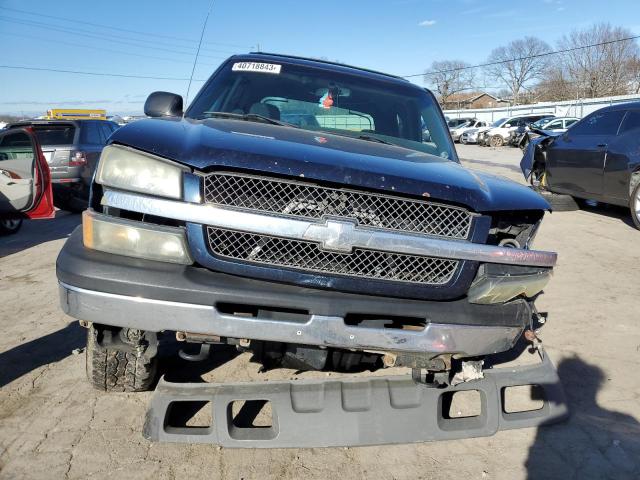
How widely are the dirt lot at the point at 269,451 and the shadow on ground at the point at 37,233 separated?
3075 mm

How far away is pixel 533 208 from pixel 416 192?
2.17 feet

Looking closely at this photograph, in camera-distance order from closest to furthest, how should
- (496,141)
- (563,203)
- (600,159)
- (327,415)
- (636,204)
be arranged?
(327,415) < (636,204) < (600,159) < (563,203) < (496,141)

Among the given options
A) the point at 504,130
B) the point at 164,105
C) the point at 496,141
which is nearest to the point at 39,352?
the point at 164,105

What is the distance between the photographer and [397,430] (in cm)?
257

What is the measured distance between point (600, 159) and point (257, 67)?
20.4 ft

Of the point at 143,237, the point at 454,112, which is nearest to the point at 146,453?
the point at 143,237

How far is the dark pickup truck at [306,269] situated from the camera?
208 cm

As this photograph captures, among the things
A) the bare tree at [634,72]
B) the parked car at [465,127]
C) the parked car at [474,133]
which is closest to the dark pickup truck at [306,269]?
the parked car at [474,133]

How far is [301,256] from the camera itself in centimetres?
217

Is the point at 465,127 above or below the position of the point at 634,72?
below

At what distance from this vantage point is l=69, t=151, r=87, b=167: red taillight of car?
935 centimetres

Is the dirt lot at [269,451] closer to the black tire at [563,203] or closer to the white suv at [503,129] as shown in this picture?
the black tire at [563,203]

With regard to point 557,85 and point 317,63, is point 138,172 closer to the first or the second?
point 317,63

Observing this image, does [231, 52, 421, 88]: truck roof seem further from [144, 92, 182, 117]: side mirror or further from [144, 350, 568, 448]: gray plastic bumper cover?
[144, 350, 568, 448]: gray plastic bumper cover
